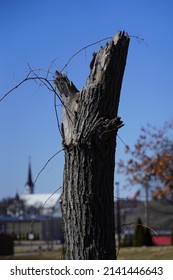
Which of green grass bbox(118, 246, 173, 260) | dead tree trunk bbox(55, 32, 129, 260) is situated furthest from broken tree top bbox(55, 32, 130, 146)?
green grass bbox(118, 246, 173, 260)

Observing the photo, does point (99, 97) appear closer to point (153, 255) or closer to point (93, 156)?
point (93, 156)

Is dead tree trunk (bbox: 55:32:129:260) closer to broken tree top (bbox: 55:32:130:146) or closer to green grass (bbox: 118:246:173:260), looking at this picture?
broken tree top (bbox: 55:32:130:146)

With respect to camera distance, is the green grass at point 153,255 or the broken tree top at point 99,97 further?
the green grass at point 153,255

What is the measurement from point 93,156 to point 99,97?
0.19 m

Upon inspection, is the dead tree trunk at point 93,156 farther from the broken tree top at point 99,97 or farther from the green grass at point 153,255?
the green grass at point 153,255

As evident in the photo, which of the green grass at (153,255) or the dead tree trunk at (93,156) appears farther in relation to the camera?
the green grass at (153,255)

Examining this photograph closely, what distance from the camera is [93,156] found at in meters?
2.16

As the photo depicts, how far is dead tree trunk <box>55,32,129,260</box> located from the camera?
7.10 feet

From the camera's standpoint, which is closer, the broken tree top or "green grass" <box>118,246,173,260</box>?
the broken tree top

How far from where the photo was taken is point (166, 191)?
1889 cm

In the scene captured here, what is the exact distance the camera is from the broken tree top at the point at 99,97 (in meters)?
2.17

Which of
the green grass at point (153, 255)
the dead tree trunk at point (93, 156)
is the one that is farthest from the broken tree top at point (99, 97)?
the green grass at point (153, 255)
